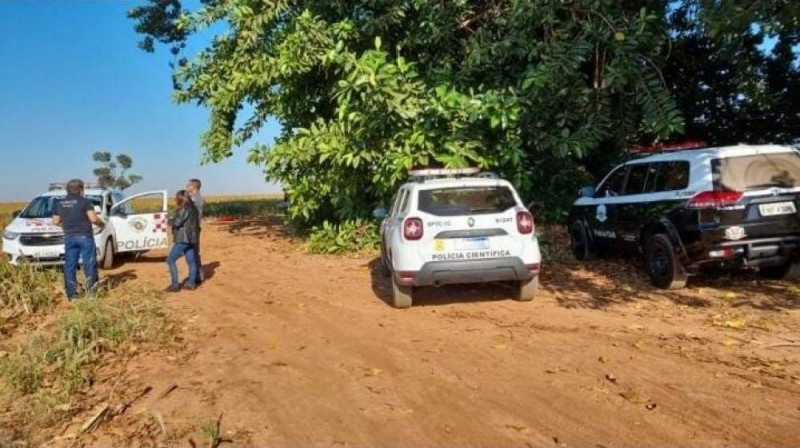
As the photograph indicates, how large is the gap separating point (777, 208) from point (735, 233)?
1.94 ft

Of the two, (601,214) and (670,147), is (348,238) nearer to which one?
(601,214)

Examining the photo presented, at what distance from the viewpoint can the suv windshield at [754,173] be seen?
7184 millimetres

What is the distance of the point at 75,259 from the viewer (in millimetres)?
8977

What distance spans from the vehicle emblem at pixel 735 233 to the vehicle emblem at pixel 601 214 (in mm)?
2696

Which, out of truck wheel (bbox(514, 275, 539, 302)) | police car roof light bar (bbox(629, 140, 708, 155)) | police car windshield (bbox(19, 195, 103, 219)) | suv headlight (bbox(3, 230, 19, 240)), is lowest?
truck wheel (bbox(514, 275, 539, 302))

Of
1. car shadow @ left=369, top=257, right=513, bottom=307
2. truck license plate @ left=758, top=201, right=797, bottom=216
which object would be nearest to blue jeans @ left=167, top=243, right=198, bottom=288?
car shadow @ left=369, top=257, right=513, bottom=307

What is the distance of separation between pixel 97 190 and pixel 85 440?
1090 cm

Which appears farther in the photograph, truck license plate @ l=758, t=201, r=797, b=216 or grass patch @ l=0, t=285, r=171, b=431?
truck license plate @ l=758, t=201, r=797, b=216

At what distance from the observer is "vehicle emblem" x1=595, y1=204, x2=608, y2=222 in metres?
9.81

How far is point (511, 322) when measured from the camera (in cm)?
684

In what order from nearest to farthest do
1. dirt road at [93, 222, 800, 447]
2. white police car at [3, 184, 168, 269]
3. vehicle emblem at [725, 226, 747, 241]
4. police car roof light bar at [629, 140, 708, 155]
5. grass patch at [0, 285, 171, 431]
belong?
dirt road at [93, 222, 800, 447], grass patch at [0, 285, 171, 431], vehicle emblem at [725, 226, 747, 241], police car roof light bar at [629, 140, 708, 155], white police car at [3, 184, 168, 269]

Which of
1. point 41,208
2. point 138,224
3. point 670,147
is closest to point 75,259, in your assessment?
point 138,224

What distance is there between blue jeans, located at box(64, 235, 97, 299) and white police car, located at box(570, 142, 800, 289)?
7.95 metres

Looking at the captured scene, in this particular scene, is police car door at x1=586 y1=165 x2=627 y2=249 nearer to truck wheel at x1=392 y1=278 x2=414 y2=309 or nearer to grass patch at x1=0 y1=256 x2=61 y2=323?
truck wheel at x1=392 y1=278 x2=414 y2=309
